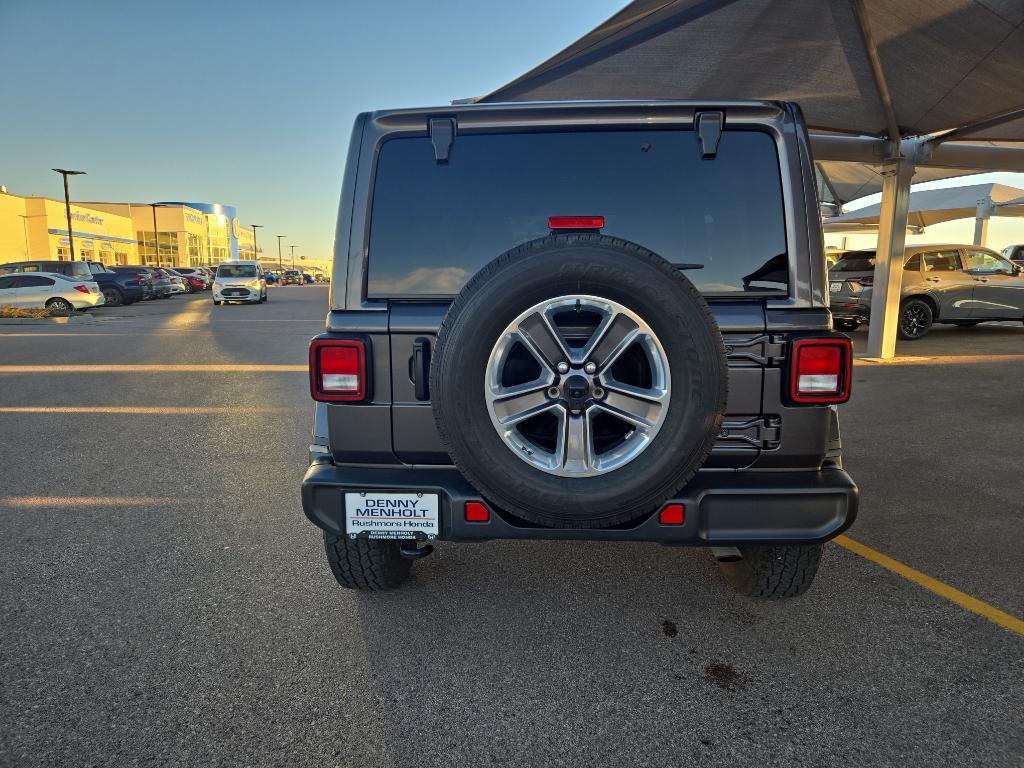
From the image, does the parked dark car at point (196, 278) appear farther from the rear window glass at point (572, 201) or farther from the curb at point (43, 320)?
the rear window glass at point (572, 201)

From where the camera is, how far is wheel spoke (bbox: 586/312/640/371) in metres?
2.17

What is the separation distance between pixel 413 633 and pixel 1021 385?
8.90 metres

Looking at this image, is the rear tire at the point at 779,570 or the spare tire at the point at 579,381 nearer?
the spare tire at the point at 579,381

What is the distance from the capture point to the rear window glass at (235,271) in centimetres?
2992

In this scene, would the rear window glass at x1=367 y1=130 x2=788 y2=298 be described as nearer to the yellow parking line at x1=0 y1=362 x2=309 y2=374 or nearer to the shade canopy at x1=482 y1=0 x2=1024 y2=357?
the shade canopy at x1=482 y1=0 x2=1024 y2=357

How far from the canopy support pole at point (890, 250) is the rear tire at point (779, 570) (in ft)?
31.1

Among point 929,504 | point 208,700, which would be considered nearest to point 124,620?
point 208,700

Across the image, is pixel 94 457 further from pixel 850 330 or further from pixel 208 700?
pixel 850 330

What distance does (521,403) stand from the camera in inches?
88.1

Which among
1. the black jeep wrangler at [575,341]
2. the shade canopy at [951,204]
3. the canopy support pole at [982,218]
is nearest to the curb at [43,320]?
the black jeep wrangler at [575,341]

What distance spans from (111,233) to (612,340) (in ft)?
268

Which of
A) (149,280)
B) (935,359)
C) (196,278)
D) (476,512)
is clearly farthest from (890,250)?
(196,278)

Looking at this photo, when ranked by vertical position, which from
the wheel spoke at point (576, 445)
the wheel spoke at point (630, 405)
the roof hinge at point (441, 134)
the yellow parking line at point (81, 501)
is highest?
the roof hinge at point (441, 134)

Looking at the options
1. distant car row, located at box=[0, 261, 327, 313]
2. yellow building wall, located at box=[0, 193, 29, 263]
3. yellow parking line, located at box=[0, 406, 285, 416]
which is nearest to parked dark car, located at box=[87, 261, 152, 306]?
distant car row, located at box=[0, 261, 327, 313]
